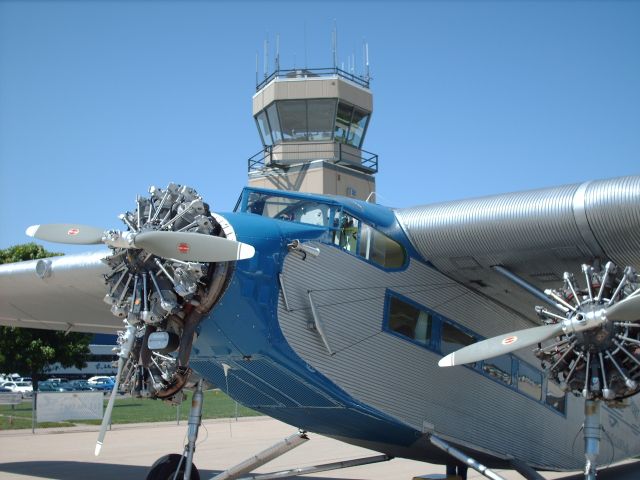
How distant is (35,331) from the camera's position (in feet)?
131

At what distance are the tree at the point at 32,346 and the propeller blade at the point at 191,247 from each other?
3369cm

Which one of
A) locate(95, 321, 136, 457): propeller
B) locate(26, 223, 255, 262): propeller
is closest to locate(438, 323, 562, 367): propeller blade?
locate(26, 223, 255, 262): propeller

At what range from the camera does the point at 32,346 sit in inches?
1545

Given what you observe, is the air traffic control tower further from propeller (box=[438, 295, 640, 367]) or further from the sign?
propeller (box=[438, 295, 640, 367])

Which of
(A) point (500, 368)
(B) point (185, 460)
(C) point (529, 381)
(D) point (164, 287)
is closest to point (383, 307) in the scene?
(A) point (500, 368)

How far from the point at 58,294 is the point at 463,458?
27.4 ft

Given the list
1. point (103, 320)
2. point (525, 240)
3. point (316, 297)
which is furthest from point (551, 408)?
point (103, 320)

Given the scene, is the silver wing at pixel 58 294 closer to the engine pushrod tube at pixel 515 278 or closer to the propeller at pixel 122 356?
the propeller at pixel 122 356

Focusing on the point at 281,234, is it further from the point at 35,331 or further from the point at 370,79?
the point at 35,331

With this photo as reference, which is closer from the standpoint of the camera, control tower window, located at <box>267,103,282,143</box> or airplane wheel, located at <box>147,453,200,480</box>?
airplane wheel, located at <box>147,453,200,480</box>

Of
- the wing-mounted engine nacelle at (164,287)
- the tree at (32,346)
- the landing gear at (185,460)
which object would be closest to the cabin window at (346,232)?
the wing-mounted engine nacelle at (164,287)

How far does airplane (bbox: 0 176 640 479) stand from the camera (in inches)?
337

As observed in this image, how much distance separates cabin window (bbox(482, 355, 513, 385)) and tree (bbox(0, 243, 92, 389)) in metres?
32.6

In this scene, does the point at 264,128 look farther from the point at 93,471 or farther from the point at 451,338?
the point at 451,338
